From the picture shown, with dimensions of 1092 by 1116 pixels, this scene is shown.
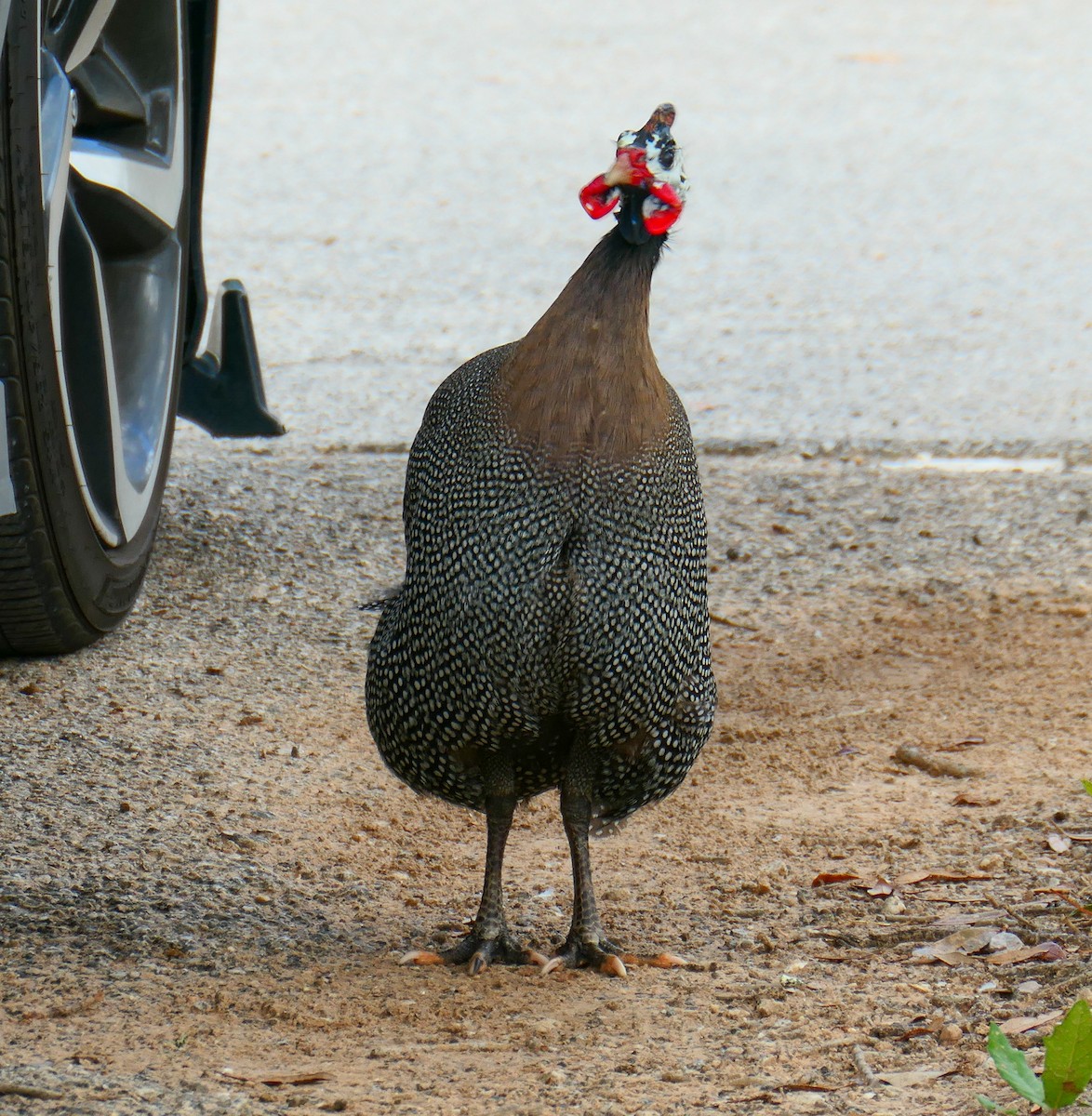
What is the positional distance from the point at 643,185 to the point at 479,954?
4.86ft

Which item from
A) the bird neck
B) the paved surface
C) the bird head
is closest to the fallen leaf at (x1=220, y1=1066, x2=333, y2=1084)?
the bird neck

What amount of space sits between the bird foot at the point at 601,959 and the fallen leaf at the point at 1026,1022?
2.13 ft

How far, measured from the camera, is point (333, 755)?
3980 mm

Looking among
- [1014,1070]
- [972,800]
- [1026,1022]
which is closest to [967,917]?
[1026,1022]

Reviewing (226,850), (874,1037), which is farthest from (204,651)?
(874,1037)

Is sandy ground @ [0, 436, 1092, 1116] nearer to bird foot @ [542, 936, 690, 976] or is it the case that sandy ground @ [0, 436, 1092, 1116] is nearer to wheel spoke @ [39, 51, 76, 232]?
bird foot @ [542, 936, 690, 976]

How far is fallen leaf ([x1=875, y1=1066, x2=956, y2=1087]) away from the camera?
8.39 ft

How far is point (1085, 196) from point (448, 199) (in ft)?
12.3

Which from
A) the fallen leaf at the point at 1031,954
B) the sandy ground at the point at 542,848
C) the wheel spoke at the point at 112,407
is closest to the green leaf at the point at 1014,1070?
the sandy ground at the point at 542,848

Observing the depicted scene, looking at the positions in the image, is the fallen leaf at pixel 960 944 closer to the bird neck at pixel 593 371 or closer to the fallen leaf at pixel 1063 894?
the fallen leaf at pixel 1063 894

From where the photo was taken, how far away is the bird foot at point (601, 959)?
3.14m

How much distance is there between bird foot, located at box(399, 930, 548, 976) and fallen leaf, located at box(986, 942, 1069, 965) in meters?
0.84

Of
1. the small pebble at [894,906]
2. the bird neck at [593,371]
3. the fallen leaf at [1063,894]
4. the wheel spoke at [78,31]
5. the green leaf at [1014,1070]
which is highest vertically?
the wheel spoke at [78,31]

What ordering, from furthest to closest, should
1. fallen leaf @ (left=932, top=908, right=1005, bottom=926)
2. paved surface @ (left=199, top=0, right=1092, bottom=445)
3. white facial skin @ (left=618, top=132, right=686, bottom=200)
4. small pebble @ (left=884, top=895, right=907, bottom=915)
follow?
paved surface @ (left=199, top=0, right=1092, bottom=445)
small pebble @ (left=884, top=895, right=907, bottom=915)
fallen leaf @ (left=932, top=908, right=1005, bottom=926)
white facial skin @ (left=618, top=132, right=686, bottom=200)
